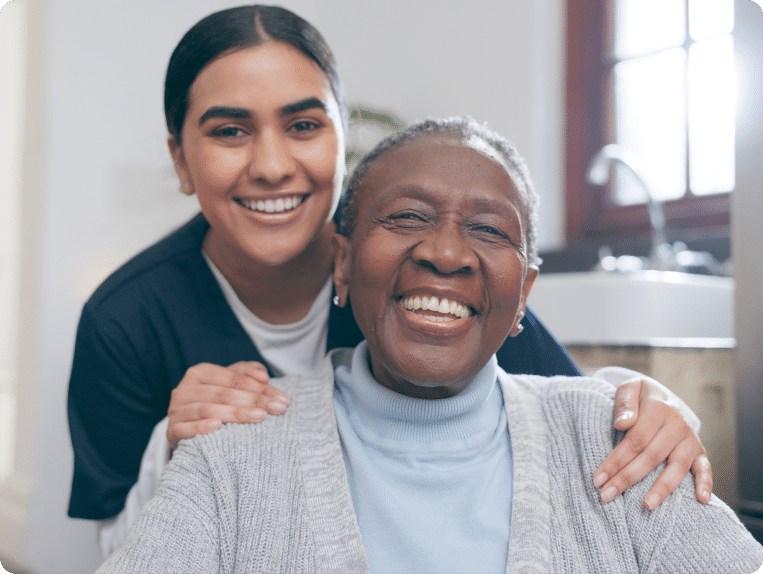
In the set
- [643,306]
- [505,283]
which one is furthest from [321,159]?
→ [643,306]

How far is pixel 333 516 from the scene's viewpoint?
0.74 m

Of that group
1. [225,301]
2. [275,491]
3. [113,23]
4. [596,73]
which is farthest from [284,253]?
[596,73]

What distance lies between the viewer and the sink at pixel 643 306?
181 centimetres

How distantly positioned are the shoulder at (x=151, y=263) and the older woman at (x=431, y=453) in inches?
19.6

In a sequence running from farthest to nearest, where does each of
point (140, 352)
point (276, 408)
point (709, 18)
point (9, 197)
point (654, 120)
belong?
point (654, 120) → point (709, 18) → point (9, 197) → point (140, 352) → point (276, 408)

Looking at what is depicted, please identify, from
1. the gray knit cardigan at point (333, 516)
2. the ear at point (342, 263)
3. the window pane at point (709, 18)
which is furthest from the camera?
the window pane at point (709, 18)

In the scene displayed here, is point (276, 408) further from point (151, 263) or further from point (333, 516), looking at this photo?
point (151, 263)

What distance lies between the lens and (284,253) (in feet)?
3.74

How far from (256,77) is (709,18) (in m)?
2.02

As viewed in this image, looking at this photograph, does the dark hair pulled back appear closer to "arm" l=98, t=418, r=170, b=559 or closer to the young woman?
the young woman

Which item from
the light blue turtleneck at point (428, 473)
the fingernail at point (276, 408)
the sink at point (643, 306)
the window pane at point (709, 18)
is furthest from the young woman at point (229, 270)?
the window pane at point (709, 18)

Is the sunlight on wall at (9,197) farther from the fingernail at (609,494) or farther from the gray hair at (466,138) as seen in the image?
the fingernail at (609,494)

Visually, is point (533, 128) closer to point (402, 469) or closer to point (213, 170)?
point (213, 170)

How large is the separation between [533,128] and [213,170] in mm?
1837
